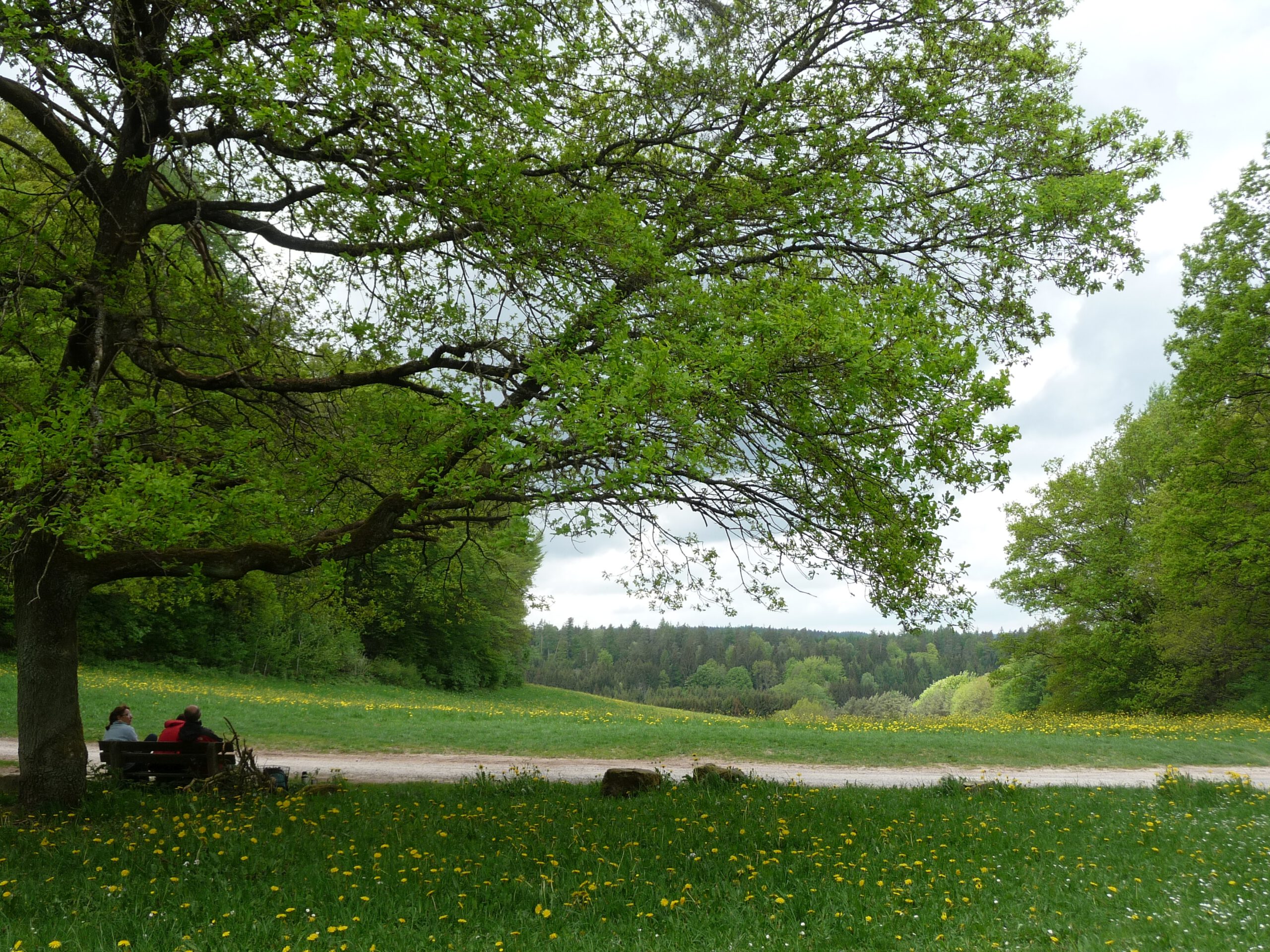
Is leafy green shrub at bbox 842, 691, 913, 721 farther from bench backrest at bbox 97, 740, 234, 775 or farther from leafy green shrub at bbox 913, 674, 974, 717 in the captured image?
bench backrest at bbox 97, 740, 234, 775

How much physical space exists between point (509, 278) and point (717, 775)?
22.4 ft

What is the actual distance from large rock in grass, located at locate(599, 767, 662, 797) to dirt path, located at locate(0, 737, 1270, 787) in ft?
6.90

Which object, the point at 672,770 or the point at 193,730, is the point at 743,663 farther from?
the point at 193,730

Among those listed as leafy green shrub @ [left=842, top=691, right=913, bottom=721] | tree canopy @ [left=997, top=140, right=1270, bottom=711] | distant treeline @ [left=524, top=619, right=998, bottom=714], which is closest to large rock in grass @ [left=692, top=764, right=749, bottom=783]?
tree canopy @ [left=997, top=140, right=1270, bottom=711]

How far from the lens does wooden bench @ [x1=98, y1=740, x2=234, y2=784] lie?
33.1 feet

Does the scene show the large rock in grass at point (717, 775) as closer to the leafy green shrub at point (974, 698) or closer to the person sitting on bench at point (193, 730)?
the person sitting on bench at point (193, 730)

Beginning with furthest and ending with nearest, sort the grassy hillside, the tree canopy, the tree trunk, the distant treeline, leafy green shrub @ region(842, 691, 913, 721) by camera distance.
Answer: the distant treeline < leafy green shrub @ region(842, 691, 913, 721) < the tree canopy < the grassy hillside < the tree trunk

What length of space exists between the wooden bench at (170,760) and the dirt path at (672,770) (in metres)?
2.44

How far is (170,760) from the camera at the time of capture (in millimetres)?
10094

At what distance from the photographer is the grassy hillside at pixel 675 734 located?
52.5 ft

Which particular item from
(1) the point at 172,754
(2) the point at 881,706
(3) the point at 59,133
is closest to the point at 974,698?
(2) the point at 881,706

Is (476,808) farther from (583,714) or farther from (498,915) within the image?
(583,714)

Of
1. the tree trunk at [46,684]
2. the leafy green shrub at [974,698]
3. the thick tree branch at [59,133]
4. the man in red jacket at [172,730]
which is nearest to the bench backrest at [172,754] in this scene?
the man in red jacket at [172,730]

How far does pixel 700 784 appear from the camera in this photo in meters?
10.1
